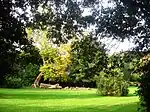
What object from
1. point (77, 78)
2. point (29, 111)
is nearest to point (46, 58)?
point (77, 78)

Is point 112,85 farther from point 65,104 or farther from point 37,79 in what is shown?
point 37,79

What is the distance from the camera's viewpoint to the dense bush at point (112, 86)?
31.2m

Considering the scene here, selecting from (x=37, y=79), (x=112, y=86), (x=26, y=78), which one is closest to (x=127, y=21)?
(x=112, y=86)

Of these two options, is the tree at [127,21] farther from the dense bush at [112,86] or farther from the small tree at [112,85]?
the dense bush at [112,86]

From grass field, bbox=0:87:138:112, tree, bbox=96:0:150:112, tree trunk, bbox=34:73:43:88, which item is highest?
tree trunk, bbox=34:73:43:88

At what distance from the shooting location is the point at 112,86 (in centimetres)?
3127

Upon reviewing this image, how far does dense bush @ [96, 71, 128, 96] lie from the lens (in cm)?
3125

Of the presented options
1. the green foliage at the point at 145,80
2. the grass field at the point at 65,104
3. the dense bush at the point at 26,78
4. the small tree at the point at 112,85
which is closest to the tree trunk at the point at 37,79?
the dense bush at the point at 26,78

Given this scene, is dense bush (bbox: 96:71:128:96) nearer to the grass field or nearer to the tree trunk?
the grass field

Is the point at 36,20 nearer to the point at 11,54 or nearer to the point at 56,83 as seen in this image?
the point at 11,54

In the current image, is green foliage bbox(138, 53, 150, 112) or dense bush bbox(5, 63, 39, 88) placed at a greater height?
dense bush bbox(5, 63, 39, 88)

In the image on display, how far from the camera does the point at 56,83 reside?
5316 cm

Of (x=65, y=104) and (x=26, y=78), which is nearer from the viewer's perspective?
(x=65, y=104)

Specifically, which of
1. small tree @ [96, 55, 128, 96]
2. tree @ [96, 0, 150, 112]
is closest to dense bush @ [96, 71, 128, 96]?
small tree @ [96, 55, 128, 96]
